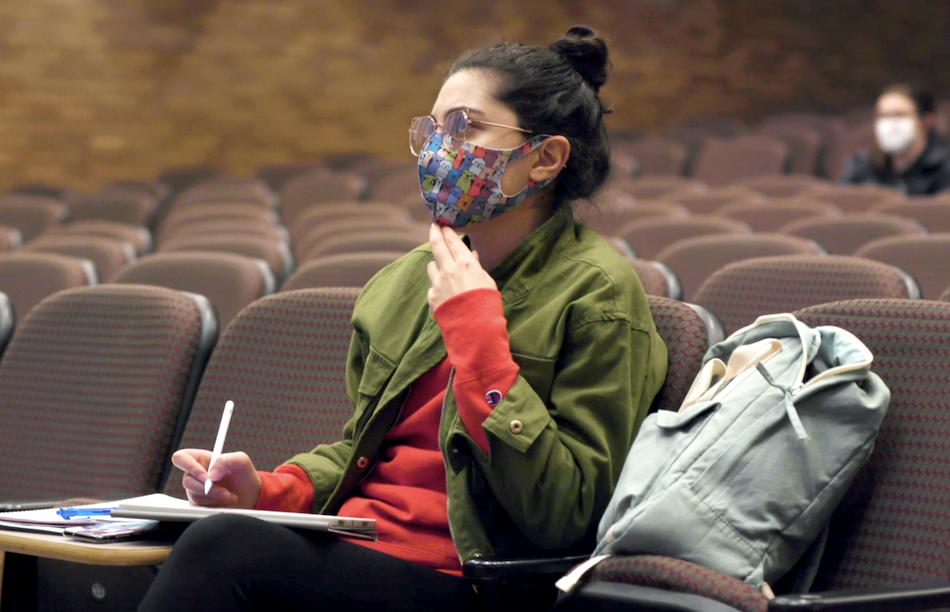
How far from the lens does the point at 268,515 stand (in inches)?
55.5

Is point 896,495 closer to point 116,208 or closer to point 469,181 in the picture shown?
point 469,181

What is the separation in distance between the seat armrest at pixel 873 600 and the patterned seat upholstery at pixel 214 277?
171 centimetres

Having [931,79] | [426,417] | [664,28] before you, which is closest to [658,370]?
[426,417]

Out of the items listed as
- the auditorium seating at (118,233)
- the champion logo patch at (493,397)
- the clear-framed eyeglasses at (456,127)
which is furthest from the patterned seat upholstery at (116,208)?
the champion logo patch at (493,397)

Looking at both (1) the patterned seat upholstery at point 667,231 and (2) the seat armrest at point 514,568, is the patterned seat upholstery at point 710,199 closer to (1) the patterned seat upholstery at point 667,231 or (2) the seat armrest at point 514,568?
(1) the patterned seat upholstery at point 667,231

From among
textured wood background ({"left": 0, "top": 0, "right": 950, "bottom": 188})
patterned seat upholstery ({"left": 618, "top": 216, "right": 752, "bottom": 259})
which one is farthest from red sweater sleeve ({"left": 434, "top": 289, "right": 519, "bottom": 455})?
textured wood background ({"left": 0, "top": 0, "right": 950, "bottom": 188})

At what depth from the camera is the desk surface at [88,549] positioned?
131cm

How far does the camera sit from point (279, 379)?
2.01 m

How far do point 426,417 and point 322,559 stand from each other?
27 cm

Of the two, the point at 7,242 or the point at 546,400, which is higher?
the point at 546,400

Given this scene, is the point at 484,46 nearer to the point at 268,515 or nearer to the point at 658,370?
the point at 658,370

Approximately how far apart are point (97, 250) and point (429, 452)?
245 centimetres

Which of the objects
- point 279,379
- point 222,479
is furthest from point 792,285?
point 222,479

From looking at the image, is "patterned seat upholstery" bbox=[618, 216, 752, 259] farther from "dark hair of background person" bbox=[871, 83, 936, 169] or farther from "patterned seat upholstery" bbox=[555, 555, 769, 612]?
"dark hair of background person" bbox=[871, 83, 936, 169]
